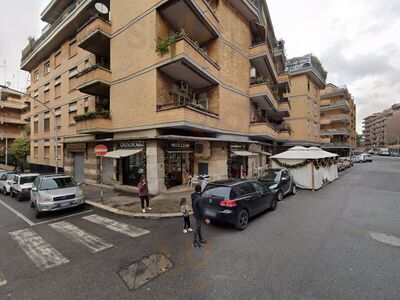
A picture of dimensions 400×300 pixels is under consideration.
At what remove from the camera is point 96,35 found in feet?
45.3

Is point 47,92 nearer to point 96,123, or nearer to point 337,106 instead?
point 96,123

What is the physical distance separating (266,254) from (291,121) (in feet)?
98.7

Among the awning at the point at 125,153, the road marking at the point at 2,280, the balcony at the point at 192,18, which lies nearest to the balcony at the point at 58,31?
the balcony at the point at 192,18

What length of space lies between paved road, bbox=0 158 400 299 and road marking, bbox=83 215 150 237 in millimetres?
36

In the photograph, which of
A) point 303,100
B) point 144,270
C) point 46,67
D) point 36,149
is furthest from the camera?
point 303,100

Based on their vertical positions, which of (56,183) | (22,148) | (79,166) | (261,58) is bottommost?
(56,183)

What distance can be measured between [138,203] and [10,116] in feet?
164

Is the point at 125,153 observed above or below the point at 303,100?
below

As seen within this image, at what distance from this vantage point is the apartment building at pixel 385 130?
298ft

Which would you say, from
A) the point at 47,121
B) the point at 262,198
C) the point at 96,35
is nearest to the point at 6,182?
the point at 47,121

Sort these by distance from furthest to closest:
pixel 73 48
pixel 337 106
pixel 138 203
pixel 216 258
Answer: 1. pixel 337 106
2. pixel 73 48
3. pixel 138 203
4. pixel 216 258

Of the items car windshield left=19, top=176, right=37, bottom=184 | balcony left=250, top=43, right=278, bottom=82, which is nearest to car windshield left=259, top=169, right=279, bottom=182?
balcony left=250, top=43, right=278, bottom=82

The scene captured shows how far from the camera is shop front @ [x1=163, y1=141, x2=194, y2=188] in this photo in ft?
39.8

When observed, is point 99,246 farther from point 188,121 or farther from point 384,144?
point 384,144
